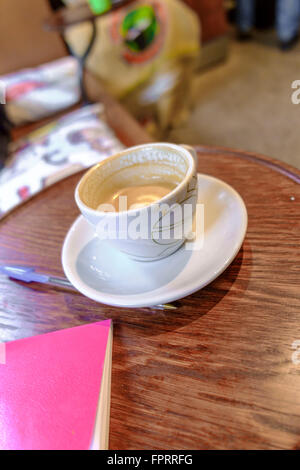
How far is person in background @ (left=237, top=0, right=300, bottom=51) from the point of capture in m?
2.01

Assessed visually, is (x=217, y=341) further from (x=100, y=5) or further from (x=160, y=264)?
(x=100, y=5)

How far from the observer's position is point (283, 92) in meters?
1.85


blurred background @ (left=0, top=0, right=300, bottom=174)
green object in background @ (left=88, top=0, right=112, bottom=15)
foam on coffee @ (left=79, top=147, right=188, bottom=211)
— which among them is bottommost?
blurred background @ (left=0, top=0, right=300, bottom=174)

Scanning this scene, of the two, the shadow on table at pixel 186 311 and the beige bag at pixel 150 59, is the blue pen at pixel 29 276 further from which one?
the beige bag at pixel 150 59

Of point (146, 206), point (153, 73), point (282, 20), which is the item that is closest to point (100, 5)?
point (153, 73)

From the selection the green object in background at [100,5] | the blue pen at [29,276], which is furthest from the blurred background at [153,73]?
the blue pen at [29,276]

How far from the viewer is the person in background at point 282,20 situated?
201 cm

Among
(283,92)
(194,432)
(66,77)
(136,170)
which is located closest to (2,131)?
(66,77)

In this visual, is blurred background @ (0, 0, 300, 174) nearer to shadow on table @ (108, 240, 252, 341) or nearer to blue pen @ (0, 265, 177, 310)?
blue pen @ (0, 265, 177, 310)

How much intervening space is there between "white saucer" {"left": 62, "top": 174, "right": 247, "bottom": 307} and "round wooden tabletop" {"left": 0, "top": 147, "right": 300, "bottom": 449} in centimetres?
3

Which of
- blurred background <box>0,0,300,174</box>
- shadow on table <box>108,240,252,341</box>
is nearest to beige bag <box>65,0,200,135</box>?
blurred background <box>0,0,300,174</box>

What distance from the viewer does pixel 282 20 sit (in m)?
2.09

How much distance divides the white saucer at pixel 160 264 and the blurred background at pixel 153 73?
2.79ft

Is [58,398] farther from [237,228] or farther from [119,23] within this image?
[119,23]
